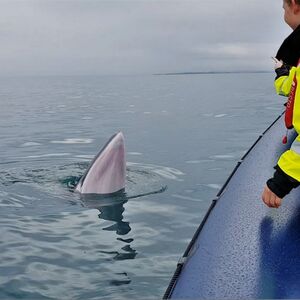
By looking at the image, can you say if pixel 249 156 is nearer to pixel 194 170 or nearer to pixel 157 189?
pixel 157 189

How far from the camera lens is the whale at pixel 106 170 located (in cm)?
850

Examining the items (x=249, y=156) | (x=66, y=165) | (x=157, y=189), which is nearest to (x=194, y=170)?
(x=157, y=189)

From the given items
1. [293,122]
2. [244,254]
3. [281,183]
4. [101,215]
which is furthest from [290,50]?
[101,215]

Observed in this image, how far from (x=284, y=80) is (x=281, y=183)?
99 cm

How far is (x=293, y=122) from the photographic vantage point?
3.50m

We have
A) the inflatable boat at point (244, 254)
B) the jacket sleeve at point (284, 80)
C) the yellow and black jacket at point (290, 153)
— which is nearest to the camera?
the inflatable boat at point (244, 254)

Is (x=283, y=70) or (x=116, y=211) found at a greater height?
(x=283, y=70)

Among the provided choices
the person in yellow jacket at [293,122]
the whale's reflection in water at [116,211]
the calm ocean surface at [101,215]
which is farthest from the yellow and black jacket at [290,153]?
the whale's reflection in water at [116,211]

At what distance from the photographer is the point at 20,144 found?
1677 cm

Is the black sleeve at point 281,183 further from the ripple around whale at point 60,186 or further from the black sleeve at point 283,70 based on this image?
the ripple around whale at point 60,186

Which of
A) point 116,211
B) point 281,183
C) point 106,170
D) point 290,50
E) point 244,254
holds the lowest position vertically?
point 116,211

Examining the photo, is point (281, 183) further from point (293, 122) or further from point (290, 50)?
point (290, 50)

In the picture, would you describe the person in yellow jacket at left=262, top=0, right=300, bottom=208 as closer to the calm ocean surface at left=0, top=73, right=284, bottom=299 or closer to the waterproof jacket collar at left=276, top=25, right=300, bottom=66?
the waterproof jacket collar at left=276, top=25, right=300, bottom=66

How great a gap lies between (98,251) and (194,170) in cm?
516
